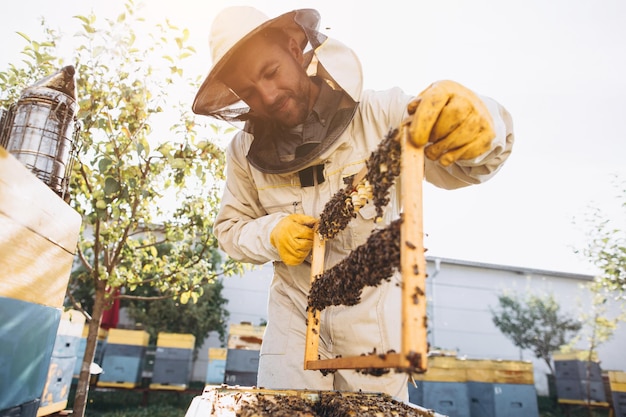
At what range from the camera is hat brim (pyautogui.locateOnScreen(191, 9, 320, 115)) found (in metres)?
2.12

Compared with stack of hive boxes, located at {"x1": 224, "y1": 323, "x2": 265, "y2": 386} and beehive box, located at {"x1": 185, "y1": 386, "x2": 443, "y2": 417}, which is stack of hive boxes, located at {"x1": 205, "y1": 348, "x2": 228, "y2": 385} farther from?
beehive box, located at {"x1": 185, "y1": 386, "x2": 443, "y2": 417}

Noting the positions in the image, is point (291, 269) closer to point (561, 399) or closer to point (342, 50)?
point (342, 50)

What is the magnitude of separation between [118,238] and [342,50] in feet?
8.63

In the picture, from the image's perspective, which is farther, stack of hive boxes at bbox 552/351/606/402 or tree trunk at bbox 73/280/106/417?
stack of hive boxes at bbox 552/351/606/402

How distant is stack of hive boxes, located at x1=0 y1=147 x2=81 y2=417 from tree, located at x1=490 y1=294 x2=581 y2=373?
18.7 metres

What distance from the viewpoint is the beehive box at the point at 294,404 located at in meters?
1.35

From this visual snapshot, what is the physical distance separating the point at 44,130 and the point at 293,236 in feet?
3.73

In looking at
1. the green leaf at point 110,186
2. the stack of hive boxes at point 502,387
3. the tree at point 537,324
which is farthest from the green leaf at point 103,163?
the tree at point 537,324

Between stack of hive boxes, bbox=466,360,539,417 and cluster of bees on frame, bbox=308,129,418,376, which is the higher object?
cluster of bees on frame, bbox=308,129,418,376

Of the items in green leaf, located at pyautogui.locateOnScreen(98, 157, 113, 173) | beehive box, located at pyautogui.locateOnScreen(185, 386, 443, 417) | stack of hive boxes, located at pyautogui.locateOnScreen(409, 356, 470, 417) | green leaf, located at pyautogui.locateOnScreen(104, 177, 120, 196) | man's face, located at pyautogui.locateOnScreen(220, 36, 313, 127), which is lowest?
stack of hive boxes, located at pyautogui.locateOnScreen(409, 356, 470, 417)

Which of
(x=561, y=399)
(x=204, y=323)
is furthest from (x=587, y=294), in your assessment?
(x=204, y=323)

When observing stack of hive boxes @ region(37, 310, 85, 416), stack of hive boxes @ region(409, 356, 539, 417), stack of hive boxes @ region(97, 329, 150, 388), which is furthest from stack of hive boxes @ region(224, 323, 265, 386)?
stack of hive boxes @ region(409, 356, 539, 417)

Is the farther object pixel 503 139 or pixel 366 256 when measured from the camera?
pixel 503 139

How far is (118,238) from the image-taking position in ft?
12.1
